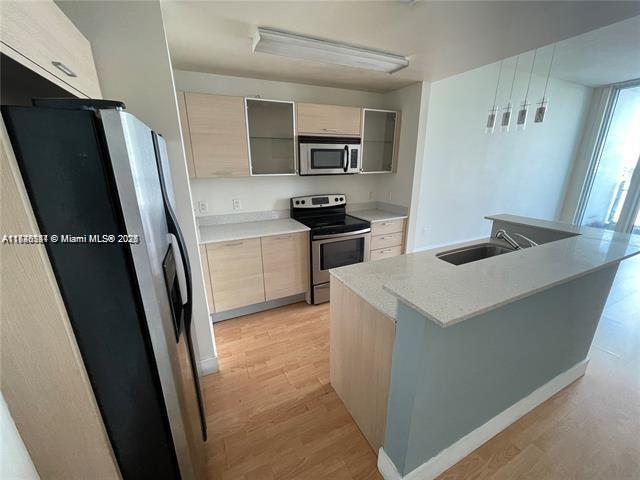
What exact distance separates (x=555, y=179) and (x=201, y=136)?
629cm

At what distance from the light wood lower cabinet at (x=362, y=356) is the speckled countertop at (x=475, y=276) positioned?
104 millimetres

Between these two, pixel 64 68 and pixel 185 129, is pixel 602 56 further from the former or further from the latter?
pixel 64 68

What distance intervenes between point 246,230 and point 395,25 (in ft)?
6.55

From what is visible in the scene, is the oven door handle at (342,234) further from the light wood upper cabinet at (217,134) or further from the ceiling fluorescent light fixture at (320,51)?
the ceiling fluorescent light fixture at (320,51)

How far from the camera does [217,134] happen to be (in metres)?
2.22

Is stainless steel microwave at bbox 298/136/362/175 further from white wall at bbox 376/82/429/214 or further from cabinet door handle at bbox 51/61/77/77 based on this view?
cabinet door handle at bbox 51/61/77/77

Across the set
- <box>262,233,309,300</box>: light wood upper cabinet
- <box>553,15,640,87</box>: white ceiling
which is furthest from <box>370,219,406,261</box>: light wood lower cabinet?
<box>553,15,640,87</box>: white ceiling

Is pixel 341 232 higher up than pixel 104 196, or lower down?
lower down

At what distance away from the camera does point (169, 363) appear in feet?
2.51

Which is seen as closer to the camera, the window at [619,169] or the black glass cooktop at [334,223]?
the black glass cooktop at [334,223]

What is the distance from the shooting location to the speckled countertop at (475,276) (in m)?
0.86

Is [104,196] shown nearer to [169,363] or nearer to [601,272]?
[169,363]

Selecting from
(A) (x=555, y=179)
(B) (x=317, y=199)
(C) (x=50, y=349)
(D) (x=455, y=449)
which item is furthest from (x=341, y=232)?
(A) (x=555, y=179)

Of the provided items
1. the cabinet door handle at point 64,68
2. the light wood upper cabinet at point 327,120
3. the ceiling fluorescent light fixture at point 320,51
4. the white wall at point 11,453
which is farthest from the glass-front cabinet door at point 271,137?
the white wall at point 11,453
